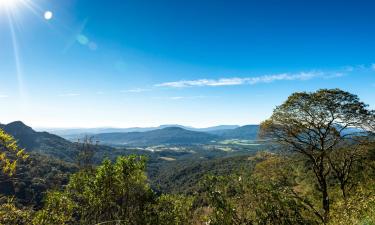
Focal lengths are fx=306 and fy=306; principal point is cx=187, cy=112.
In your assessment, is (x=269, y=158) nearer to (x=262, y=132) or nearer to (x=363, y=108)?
(x=262, y=132)

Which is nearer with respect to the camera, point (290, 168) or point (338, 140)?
point (338, 140)

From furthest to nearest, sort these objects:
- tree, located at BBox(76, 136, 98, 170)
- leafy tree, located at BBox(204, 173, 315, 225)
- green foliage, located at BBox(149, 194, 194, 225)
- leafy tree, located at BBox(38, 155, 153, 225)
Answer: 1. tree, located at BBox(76, 136, 98, 170)
2. leafy tree, located at BBox(204, 173, 315, 225)
3. green foliage, located at BBox(149, 194, 194, 225)
4. leafy tree, located at BBox(38, 155, 153, 225)

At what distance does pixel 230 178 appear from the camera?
3011cm

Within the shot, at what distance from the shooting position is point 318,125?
2744cm

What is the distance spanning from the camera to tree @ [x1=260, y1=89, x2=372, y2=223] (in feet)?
88.3

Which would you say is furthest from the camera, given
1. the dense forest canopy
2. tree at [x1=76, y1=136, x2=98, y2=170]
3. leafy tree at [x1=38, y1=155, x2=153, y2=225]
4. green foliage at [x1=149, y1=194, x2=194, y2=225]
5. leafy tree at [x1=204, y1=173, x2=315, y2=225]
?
tree at [x1=76, y1=136, x2=98, y2=170]

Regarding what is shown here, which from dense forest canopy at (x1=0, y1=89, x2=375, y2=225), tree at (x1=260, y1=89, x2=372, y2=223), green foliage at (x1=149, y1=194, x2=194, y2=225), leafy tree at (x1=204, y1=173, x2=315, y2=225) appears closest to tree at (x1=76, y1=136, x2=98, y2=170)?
dense forest canopy at (x1=0, y1=89, x2=375, y2=225)

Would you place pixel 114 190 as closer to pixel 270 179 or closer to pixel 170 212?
pixel 170 212

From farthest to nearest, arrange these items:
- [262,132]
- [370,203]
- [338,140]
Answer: [262,132], [338,140], [370,203]

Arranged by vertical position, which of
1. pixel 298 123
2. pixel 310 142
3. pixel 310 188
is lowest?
pixel 310 188

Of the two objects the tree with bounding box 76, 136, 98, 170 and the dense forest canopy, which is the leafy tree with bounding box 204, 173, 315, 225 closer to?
the dense forest canopy

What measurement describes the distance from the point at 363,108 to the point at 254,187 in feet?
39.1

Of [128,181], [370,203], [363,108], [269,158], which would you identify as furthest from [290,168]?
[128,181]

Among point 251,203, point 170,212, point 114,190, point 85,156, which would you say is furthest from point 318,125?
point 85,156
